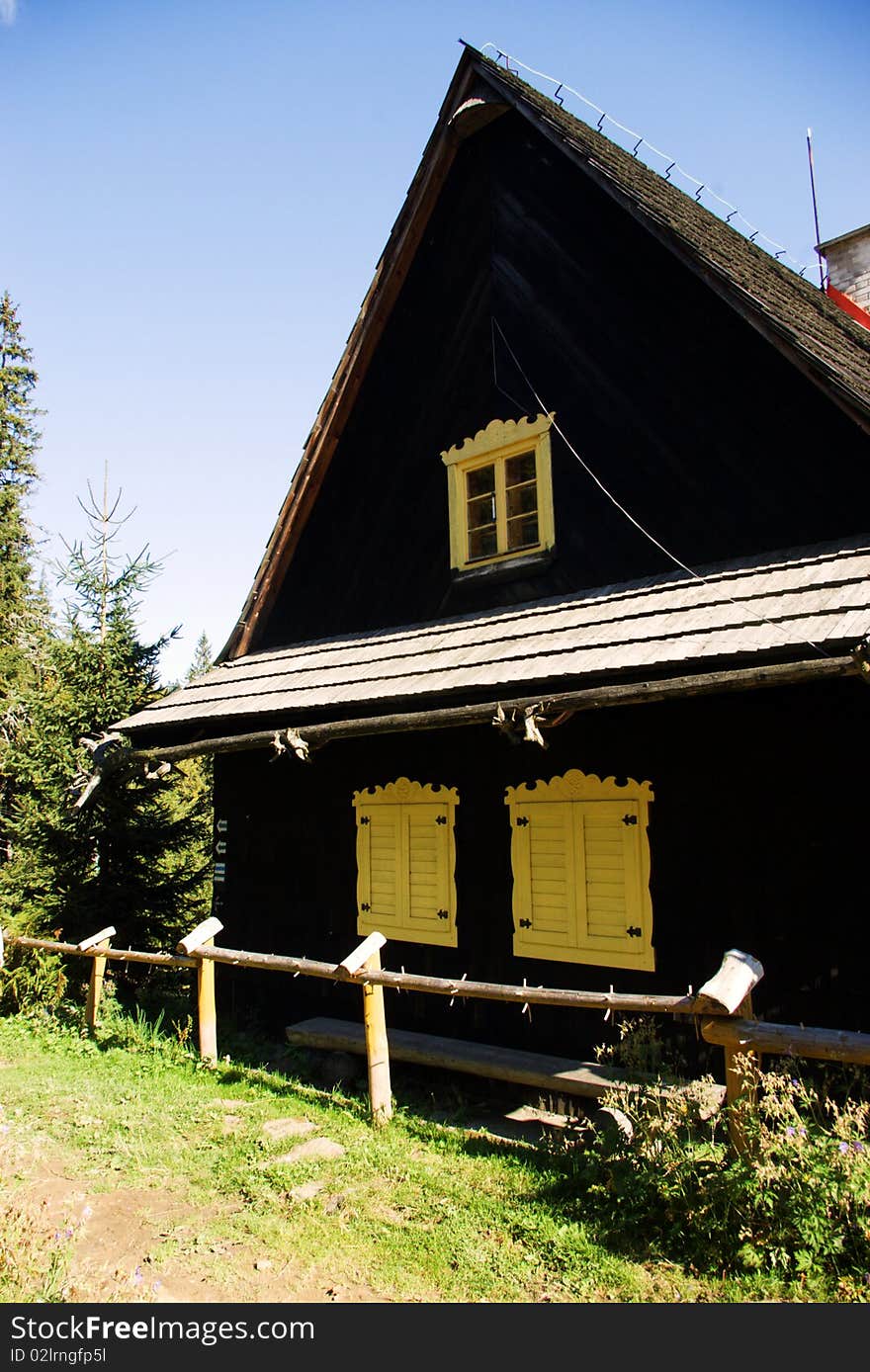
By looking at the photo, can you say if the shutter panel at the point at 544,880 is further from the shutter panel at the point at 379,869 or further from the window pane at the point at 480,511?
the window pane at the point at 480,511

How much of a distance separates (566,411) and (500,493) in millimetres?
997

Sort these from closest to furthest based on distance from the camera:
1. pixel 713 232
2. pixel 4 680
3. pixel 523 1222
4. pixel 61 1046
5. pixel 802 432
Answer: pixel 523 1222 → pixel 802 432 → pixel 61 1046 → pixel 713 232 → pixel 4 680

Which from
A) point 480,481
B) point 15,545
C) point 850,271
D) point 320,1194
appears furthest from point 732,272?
point 15,545

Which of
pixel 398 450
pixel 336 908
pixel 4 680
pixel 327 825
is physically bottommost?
pixel 336 908

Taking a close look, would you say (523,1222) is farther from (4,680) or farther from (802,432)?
(4,680)

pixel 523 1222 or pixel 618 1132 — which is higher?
pixel 618 1132

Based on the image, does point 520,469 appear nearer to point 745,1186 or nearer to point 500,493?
point 500,493

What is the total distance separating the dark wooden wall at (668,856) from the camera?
565 centimetres

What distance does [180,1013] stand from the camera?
9836 millimetres

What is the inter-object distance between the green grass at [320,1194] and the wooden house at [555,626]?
68.4 inches

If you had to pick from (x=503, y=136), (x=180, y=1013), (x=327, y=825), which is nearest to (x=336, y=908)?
(x=327, y=825)

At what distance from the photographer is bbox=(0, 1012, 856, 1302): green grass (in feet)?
13.1

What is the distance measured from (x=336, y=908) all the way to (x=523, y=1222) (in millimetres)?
4741

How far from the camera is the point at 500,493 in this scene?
864cm
